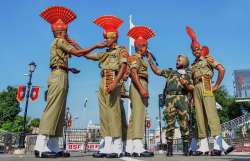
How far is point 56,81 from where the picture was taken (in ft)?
23.4

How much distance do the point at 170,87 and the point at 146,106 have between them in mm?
670

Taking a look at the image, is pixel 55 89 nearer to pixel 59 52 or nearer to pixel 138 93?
pixel 59 52

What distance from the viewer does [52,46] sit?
7.46m

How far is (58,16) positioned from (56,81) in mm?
1332

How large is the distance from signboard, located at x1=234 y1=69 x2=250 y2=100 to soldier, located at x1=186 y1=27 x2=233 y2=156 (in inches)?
1987

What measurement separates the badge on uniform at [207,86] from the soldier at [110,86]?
2.15 metres

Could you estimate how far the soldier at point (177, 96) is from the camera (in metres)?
8.09

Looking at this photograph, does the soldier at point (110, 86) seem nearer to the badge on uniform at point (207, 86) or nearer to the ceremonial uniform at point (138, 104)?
the ceremonial uniform at point (138, 104)

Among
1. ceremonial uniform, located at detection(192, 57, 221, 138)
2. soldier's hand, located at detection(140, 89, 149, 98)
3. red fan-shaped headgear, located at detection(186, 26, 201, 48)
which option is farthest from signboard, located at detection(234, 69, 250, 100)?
soldier's hand, located at detection(140, 89, 149, 98)

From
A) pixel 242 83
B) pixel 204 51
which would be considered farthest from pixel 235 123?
pixel 242 83

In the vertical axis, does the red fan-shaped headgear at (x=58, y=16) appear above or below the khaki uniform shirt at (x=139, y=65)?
above

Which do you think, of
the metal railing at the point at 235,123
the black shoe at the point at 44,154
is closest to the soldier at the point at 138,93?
the black shoe at the point at 44,154

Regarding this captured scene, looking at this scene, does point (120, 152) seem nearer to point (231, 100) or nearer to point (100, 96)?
point (100, 96)

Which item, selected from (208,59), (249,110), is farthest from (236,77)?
(208,59)
